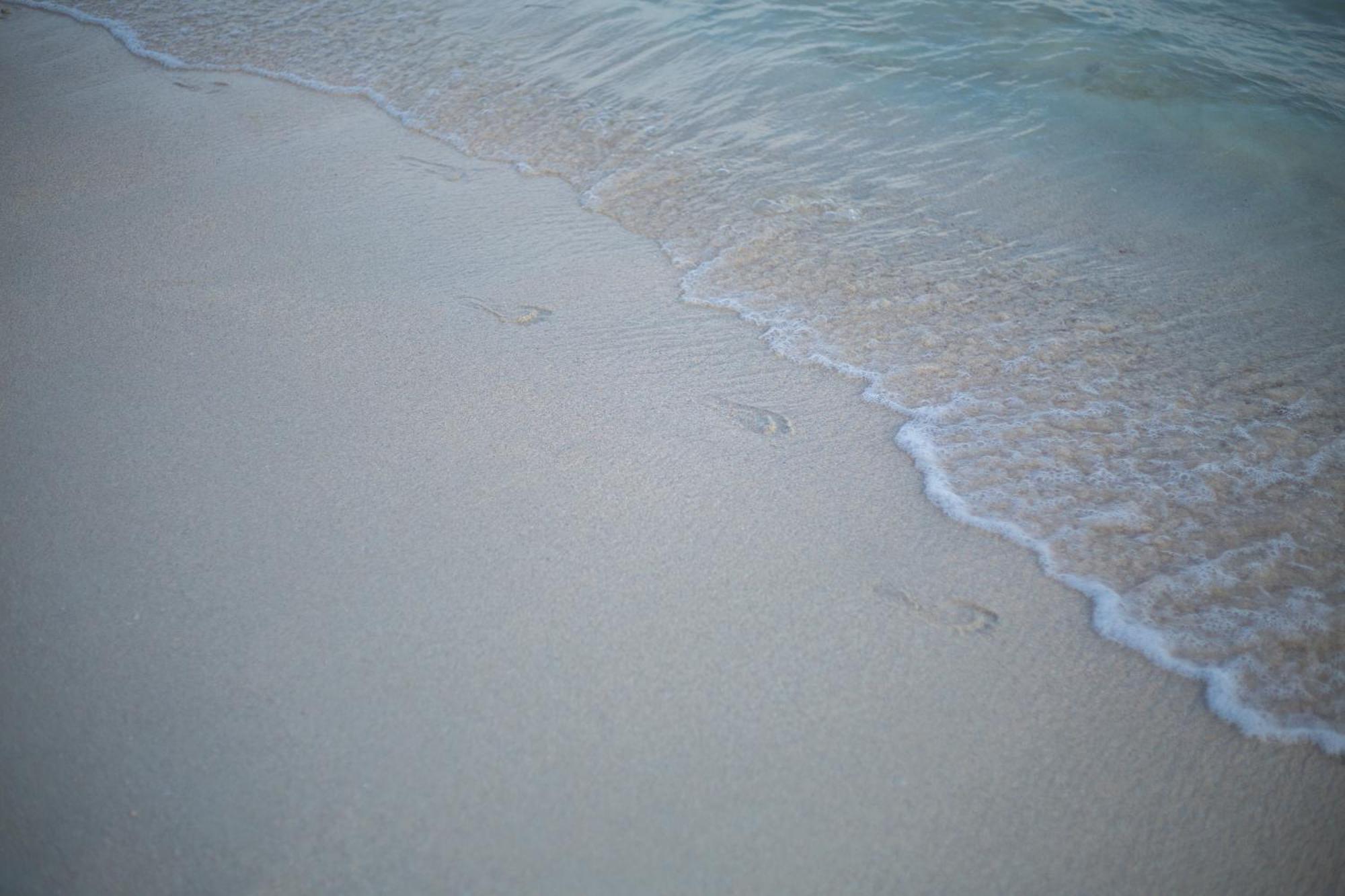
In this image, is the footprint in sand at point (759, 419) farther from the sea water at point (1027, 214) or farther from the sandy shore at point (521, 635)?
the sea water at point (1027, 214)

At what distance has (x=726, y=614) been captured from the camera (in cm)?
202

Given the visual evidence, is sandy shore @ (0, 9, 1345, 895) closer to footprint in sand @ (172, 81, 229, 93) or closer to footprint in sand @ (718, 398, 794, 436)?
footprint in sand @ (718, 398, 794, 436)

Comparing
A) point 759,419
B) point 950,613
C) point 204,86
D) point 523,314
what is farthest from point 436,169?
point 950,613

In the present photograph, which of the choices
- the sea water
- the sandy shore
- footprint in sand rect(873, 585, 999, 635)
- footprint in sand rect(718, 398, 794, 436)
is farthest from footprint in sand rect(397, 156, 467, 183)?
footprint in sand rect(873, 585, 999, 635)

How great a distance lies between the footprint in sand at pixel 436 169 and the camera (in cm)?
411

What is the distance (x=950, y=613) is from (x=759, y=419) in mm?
894

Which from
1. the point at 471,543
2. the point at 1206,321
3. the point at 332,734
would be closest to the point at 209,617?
the point at 332,734

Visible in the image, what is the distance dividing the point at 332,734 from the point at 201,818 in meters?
0.26

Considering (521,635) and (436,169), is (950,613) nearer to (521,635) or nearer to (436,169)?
(521,635)

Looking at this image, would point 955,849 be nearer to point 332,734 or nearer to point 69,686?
point 332,734

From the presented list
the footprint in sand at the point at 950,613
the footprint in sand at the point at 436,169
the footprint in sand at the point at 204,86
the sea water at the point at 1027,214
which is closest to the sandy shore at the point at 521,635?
the footprint in sand at the point at 950,613

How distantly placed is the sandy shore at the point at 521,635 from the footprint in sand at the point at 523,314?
27 millimetres

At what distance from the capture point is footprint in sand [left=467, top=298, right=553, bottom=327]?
3.08 metres

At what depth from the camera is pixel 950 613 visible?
2.05 m
